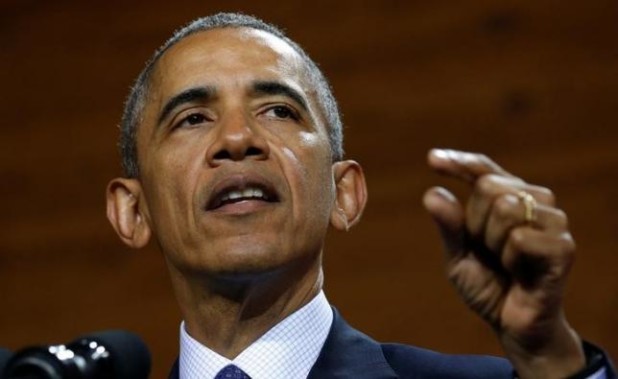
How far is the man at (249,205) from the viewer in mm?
2178

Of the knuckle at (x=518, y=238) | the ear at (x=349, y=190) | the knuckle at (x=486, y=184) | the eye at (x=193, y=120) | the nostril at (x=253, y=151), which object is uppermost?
the knuckle at (x=486, y=184)

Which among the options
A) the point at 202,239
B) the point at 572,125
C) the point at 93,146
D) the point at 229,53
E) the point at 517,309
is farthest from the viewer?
the point at 93,146

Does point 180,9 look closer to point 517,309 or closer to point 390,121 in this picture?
point 390,121

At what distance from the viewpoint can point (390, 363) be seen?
2225mm

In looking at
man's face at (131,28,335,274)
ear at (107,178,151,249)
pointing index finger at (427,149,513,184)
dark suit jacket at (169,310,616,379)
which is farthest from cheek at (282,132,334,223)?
pointing index finger at (427,149,513,184)

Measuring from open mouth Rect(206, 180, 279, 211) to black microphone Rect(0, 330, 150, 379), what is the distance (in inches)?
16.9

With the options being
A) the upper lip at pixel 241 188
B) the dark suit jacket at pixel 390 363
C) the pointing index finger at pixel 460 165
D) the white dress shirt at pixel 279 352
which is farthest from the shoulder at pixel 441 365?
the pointing index finger at pixel 460 165

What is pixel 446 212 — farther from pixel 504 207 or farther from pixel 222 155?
pixel 222 155

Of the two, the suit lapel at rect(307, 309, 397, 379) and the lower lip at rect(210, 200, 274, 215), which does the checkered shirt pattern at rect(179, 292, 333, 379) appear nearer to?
the suit lapel at rect(307, 309, 397, 379)

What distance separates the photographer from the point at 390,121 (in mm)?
3641

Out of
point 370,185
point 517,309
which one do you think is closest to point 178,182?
point 517,309

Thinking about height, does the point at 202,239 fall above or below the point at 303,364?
above

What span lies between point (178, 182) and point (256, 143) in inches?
6.1

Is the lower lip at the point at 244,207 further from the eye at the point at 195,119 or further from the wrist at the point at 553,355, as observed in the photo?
the wrist at the point at 553,355
